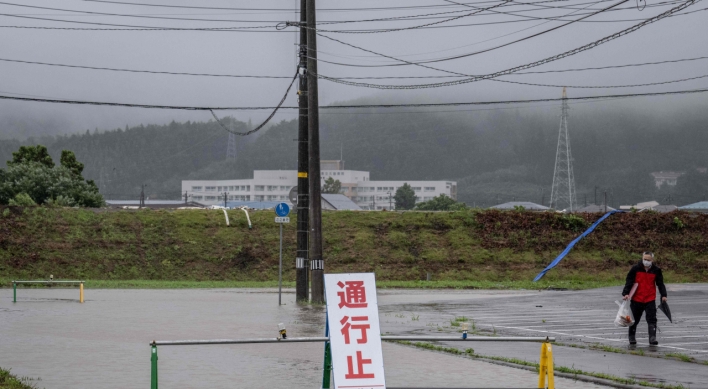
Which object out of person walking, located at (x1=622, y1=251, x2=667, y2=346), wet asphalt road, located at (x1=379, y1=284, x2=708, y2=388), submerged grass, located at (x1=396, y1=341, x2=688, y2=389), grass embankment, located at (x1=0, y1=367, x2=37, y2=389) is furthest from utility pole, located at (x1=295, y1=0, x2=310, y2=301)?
grass embankment, located at (x1=0, y1=367, x2=37, y2=389)

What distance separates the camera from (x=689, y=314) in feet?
73.8

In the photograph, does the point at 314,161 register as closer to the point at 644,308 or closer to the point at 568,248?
the point at 644,308

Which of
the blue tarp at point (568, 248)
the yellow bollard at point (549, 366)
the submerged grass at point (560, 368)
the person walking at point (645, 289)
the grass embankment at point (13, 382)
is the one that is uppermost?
the blue tarp at point (568, 248)

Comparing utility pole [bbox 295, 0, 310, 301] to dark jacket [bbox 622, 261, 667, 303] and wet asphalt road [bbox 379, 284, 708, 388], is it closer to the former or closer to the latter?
wet asphalt road [bbox 379, 284, 708, 388]

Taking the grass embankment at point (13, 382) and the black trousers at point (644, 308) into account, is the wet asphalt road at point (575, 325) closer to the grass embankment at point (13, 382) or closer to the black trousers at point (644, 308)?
the black trousers at point (644, 308)

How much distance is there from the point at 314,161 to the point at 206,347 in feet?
35.9

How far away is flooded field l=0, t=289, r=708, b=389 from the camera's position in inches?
471

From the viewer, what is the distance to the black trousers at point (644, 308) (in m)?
16.3

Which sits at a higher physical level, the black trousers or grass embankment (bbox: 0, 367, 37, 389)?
the black trousers

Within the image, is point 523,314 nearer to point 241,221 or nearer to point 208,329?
point 208,329

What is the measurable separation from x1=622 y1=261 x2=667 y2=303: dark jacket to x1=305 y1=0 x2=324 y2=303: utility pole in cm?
→ 1093

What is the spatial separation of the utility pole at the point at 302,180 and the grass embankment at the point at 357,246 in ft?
46.8

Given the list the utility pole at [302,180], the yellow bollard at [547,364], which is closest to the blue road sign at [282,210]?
the utility pole at [302,180]

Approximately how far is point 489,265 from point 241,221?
47.8ft
